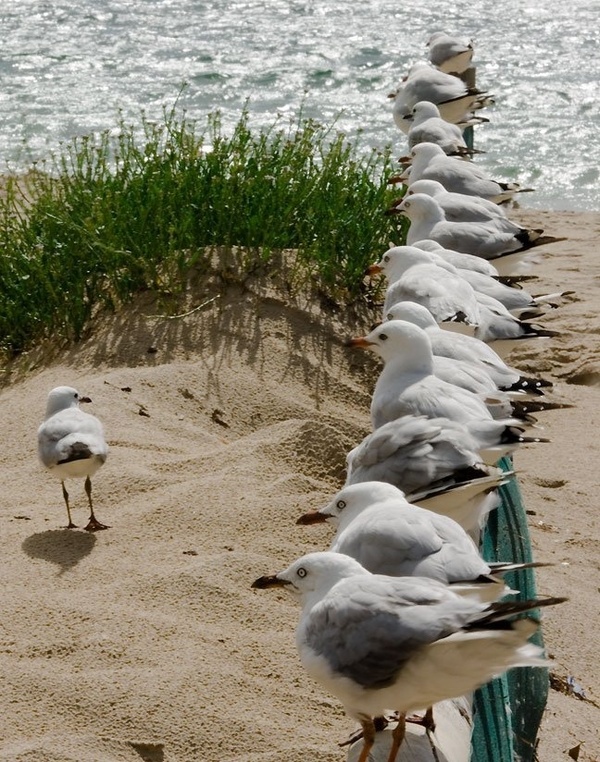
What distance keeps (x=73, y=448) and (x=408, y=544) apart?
2.19m

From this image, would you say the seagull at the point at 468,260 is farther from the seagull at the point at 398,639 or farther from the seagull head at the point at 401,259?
the seagull at the point at 398,639

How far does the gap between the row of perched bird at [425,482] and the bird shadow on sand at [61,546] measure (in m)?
0.08

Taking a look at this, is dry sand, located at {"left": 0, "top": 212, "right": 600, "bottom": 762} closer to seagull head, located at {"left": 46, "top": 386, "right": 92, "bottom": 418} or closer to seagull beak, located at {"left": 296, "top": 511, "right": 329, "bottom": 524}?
seagull head, located at {"left": 46, "top": 386, "right": 92, "bottom": 418}

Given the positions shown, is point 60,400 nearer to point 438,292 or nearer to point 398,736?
point 438,292

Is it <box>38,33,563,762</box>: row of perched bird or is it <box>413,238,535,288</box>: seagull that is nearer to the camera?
<box>38,33,563,762</box>: row of perched bird

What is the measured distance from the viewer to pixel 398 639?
2.55m

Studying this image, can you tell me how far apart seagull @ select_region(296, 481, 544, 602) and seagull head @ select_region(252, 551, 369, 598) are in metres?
0.10

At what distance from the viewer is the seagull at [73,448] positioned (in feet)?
15.7

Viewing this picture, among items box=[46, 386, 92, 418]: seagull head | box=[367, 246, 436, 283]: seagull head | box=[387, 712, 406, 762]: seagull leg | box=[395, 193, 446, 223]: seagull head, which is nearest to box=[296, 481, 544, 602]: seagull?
box=[387, 712, 406, 762]: seagull leg

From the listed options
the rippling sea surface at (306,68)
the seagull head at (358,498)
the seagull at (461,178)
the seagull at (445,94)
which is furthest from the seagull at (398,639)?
the rippling sea surface at (306,68)

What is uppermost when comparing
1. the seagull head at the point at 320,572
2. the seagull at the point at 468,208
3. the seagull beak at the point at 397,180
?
the seagull head at the point at 320,572

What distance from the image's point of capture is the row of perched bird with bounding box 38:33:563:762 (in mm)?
2541

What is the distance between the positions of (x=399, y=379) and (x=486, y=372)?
28 cm

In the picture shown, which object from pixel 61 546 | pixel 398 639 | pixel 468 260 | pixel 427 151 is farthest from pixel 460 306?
pixel 398 639
